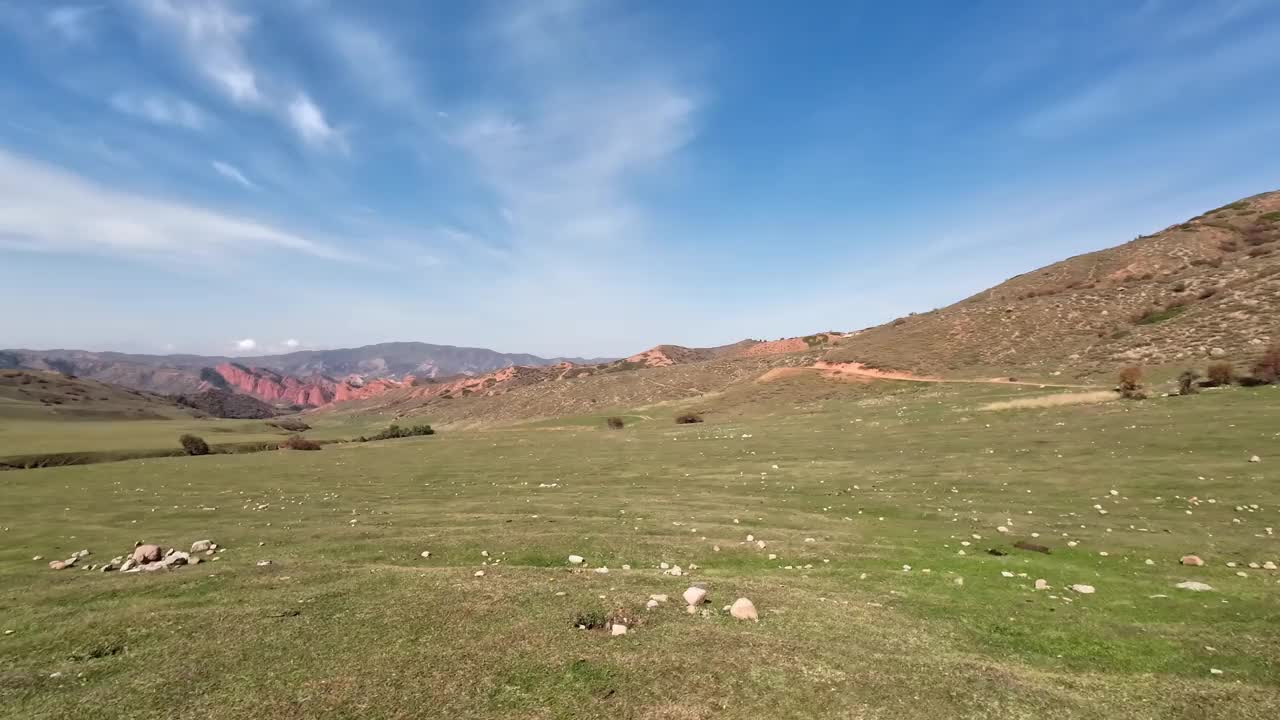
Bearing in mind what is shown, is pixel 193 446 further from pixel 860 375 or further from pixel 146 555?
pixel 860 375

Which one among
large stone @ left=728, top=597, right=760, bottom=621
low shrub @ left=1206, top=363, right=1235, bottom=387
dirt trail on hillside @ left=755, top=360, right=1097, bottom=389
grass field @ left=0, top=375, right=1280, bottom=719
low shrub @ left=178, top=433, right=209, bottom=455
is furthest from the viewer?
dirt trail on hillside @ left=755, top=360, right=1097, bottom=389

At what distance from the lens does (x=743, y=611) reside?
358 inches

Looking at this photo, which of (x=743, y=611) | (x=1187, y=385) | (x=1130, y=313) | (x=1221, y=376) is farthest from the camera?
(x=1130, y=313)

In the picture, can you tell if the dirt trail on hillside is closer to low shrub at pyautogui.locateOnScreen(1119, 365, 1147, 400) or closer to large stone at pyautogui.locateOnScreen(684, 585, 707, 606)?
low shrub at pyautogui.locateOnScreen(1119, 365, 1147, 400)

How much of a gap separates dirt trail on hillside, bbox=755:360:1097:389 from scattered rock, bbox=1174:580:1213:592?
39005mm

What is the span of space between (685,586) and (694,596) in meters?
1.03

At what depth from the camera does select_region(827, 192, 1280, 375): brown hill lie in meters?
45.9

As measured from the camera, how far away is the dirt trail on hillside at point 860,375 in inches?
1960

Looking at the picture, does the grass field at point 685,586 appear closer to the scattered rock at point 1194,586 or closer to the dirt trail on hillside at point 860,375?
the scattered rock at point 1194,586

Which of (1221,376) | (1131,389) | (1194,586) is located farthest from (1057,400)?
(1194,586)

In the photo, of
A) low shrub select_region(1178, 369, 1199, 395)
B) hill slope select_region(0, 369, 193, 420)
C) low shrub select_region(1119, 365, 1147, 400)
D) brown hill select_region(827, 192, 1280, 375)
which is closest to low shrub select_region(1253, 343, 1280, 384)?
low shrub select_region(1178, 369, 1199, 395)

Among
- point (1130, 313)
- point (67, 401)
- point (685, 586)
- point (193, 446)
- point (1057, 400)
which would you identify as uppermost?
point (1130, 313)

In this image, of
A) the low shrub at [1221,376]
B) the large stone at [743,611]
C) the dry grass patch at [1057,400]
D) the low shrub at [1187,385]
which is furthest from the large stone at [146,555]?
the low shrub at [1221,376]

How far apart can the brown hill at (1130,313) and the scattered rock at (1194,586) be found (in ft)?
131
